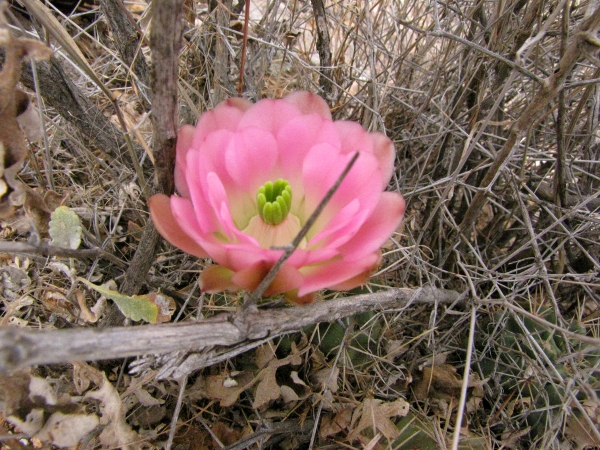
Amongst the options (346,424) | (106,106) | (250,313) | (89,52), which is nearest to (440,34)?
(250,313)

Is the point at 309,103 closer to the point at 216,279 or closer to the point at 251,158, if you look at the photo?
the point at 251,158

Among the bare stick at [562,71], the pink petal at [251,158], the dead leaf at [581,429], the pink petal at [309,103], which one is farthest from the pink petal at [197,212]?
the dead leaf at [581,429]

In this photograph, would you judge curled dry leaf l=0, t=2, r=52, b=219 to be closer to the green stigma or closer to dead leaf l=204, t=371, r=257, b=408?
the green stigma

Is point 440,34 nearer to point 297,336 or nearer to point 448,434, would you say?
point 297,336

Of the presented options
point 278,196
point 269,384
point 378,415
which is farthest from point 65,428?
point 378,415

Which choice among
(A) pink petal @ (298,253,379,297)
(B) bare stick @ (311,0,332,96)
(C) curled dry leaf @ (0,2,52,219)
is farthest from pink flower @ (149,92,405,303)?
(B) bare stick @ (311,0,332,96)

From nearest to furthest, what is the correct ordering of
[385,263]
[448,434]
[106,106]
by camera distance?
1. [448,434]
2. [385,263]
3. [106,106]
